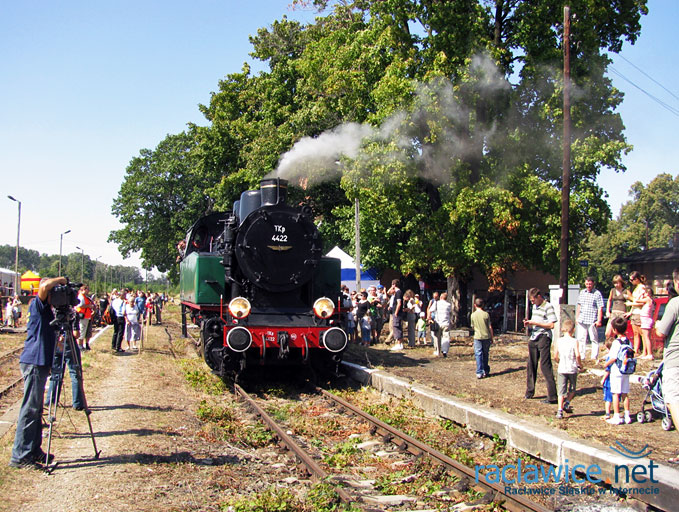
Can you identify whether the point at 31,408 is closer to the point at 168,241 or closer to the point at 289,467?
the point at 289,467

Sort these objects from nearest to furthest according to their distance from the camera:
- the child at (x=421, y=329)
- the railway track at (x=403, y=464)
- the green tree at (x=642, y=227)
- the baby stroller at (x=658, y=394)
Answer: the railway track at (x=403, y=464) < the baby stroller at (x=658, y=394) < the child at (x=421, y=329) < the green tree at (x=642, y=227)

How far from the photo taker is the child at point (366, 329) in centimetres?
1628

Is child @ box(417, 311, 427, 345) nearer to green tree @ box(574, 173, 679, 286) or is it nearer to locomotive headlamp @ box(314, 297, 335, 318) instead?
locomotive headlamp @ box(314, 297, 335, 318)

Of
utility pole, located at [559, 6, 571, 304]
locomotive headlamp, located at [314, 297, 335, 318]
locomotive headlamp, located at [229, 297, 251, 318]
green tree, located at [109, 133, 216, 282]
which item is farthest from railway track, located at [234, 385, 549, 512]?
green tree, located at [109, 133, 216, 282]

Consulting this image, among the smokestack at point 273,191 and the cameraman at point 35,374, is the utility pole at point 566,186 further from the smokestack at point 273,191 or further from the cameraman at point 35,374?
the cameraman at point 35,374

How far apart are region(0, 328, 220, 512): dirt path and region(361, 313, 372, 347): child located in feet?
22.9

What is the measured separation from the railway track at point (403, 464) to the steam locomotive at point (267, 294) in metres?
1.82

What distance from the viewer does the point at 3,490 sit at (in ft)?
16.1


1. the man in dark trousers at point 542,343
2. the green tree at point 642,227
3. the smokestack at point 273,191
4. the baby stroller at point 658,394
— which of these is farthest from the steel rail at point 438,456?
the green tree at point 642,227

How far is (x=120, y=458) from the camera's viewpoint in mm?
5898

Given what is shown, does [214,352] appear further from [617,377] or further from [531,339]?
[617,377]

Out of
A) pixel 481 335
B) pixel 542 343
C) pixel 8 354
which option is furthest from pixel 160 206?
pixel 542 343

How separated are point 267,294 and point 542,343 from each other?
15.1 feet

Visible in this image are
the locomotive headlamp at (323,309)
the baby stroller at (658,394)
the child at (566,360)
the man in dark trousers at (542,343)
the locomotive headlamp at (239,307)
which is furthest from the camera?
the locomotive headlamp at (323,309)
